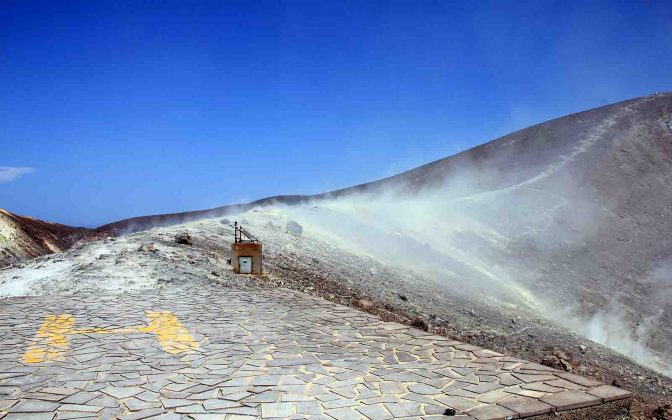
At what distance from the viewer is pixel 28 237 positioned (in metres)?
14.0

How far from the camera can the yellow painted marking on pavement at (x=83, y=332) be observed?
16.1 feet

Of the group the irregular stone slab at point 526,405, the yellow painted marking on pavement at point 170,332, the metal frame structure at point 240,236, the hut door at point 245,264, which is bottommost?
the irregular stone slab at point 526,405

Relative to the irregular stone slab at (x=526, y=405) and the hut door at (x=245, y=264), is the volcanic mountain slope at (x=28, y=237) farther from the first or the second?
the irregular stone slab at (x=526, y=405)

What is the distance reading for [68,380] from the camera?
13.6 feet

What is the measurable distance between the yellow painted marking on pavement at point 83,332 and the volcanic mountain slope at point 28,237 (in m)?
7.33

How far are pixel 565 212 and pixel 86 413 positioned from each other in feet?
85.5

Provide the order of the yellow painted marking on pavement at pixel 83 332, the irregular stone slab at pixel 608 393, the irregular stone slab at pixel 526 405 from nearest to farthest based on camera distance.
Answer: the irregular stone slab at pixel 526 405 < the irregular stone slab at pixel 608 393 < the yellow painted marking on pavement at pixel 83 332

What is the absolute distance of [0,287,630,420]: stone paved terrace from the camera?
3.58 metres

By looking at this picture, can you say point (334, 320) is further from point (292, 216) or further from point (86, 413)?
point (292, 216)

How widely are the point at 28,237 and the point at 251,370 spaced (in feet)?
40.3

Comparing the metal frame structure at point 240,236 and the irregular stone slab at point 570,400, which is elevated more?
the metal frame structure at point 240,236

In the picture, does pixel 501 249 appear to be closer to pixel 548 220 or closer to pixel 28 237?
pixel 548 220

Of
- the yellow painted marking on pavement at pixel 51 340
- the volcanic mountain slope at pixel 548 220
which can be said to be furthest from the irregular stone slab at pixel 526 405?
the volcanic mountain slope at pixel 548 220

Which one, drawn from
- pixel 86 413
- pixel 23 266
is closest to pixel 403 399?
pixel 86 413
